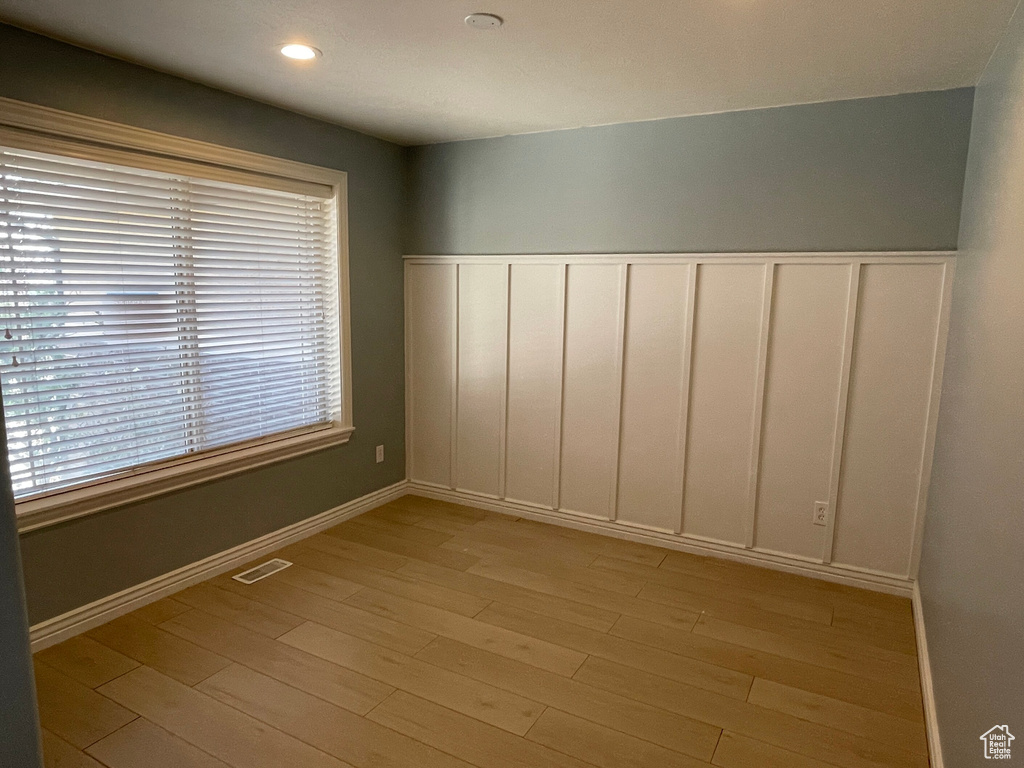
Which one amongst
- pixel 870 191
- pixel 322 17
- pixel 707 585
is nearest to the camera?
pixel 322 17

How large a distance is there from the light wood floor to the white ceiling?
229 centimetres

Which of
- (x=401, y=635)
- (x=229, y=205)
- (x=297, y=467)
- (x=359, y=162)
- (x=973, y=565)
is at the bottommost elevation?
(x=401, y=635)

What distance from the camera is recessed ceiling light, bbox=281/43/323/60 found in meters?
2.38

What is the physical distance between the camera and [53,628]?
2.51m

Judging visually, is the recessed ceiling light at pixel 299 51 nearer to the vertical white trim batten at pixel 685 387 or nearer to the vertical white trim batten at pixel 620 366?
the vertical white trim batten at pixel 620 366

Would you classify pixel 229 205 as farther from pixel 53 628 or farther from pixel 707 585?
pixel 707 585

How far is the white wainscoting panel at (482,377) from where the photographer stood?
12.9 ft

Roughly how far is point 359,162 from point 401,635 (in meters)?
2.62

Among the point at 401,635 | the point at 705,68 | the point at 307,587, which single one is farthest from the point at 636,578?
the point at 705,68

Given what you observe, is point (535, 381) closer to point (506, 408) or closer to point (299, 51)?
point (506, 408)

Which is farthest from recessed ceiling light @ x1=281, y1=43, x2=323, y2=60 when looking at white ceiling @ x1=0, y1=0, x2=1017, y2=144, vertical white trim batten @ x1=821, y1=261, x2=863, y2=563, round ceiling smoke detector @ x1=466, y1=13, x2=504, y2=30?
vertical white trim batten @ x1=821, y1=261, x2=863, y2=563

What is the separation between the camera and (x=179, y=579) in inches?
117

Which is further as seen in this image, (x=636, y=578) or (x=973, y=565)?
(x=636, y=578)

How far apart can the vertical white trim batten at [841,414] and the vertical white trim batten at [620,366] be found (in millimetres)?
1072
